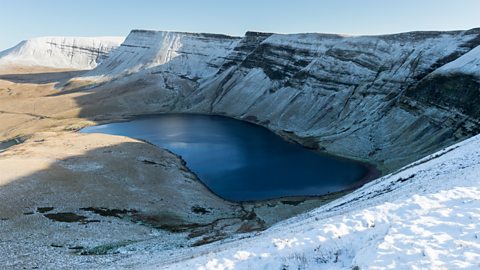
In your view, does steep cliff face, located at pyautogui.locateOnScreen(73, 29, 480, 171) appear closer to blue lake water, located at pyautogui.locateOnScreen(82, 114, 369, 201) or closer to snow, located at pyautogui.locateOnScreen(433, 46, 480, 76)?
snow, located at pyautogui.locateOnScreen(433, 46, 480, 76)

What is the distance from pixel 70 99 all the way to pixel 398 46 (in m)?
127

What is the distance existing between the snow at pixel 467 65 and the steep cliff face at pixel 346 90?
10.1 inches

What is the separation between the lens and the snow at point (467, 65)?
247 ft

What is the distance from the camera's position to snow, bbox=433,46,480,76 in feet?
247

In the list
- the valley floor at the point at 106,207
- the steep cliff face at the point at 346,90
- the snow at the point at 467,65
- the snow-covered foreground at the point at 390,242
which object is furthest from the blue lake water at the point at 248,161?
the snow-covered foreground at the point at 390,242

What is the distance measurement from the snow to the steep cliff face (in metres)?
0.26

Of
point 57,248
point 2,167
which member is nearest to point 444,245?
point 57,248

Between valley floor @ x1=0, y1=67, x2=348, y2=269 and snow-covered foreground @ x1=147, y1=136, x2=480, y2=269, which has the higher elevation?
snow-covered foreground @ x1=147, y1=136, x2=480, y2=269

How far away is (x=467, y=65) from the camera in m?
77.5

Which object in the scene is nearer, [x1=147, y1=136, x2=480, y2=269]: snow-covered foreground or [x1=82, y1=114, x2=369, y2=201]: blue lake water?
[x1=147, y1=136, x2=480, y2=269]: snow-covered foreground

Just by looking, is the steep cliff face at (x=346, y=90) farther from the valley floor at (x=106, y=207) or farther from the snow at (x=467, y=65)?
the valley floor at (x=106, y=207)

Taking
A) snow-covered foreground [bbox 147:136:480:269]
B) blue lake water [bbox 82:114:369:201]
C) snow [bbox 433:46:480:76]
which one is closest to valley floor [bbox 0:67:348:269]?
blue lake water [bbox 82:114:369:201]

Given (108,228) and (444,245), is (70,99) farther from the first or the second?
(444,245)

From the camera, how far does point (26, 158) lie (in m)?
56.2
